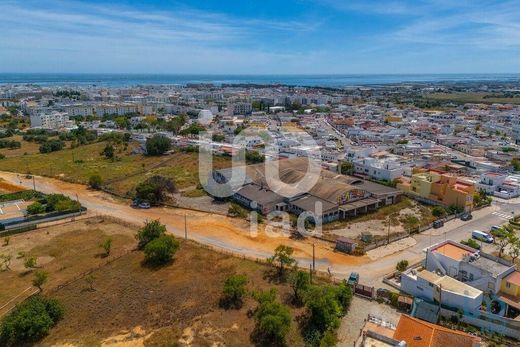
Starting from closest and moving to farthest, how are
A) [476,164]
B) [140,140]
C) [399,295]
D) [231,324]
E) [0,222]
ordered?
[231,324]
[399,295]
[0,222]
[476,164]
[140,140]

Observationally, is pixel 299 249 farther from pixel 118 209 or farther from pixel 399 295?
pixel 118 209

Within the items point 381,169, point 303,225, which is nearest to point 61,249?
point 303,225

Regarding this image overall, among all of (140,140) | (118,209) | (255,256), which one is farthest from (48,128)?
(255,256)

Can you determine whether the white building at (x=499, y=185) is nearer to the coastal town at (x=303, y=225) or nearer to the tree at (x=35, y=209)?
the coastal town at (x=303, y=225)

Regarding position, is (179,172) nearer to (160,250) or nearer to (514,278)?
(160,250)

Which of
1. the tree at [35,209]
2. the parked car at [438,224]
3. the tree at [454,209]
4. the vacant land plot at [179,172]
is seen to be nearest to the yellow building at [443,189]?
the tree at [454,209]

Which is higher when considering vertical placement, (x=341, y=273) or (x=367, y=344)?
(x=367, y=344)
